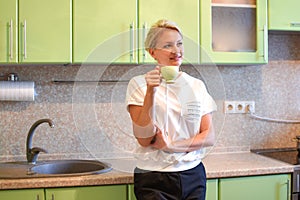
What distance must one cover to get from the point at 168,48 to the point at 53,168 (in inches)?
42.1

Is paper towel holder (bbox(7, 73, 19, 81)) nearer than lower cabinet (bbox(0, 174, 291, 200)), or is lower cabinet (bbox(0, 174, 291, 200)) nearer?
lower cabinet (bbox(0, 174, 291, 200))

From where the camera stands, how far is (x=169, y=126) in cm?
151

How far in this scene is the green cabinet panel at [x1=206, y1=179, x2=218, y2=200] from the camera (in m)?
1.91

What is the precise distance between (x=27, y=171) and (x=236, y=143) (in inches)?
51.4

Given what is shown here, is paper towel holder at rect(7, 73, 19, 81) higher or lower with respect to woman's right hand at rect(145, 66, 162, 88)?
higher

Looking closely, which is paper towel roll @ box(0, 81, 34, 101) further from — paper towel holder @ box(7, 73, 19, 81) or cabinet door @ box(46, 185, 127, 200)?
cabinet door @ box(46, 185, 127, 200)

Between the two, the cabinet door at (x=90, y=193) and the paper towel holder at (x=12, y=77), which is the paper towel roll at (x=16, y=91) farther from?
the cabinet door at (x=90, y=193)

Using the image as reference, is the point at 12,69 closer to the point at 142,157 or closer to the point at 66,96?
the point at 66,96

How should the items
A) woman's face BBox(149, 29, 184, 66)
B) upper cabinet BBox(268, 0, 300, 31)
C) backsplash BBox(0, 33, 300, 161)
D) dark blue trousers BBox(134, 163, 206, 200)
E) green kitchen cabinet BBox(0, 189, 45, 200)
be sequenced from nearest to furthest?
woman's face BBox(149, 29, 184, 66)
dark blue trousers BBox(134, 163, 206, 200)
green kitchen cabinet BBox(0, 189, 45, 200)
backsplash BBox(0, 33, 300, 161)
upper cabinet BBox(268, 0, 300, 31)

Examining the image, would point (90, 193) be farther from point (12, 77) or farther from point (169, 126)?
point (12, 77)

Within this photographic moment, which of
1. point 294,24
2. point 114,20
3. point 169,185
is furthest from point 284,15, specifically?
point 169,185

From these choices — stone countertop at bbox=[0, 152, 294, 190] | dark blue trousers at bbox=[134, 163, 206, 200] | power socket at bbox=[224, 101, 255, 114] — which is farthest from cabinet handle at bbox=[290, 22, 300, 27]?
dark blue trousers at bbox=[134, 163, 206, 200]

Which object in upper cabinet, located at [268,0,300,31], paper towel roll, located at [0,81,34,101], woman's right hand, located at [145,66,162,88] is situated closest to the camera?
woman's right hand, located at [145,66,162,88]

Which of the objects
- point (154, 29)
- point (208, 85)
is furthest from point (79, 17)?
point (208, 85)
